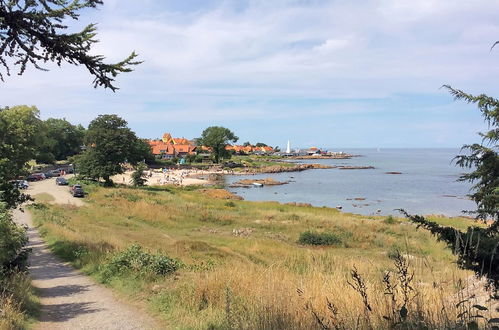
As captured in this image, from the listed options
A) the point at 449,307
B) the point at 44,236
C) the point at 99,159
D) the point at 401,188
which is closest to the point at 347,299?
the point at 449,307

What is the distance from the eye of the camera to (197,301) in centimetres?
849

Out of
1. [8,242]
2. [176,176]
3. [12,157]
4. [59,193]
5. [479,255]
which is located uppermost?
[12,157]

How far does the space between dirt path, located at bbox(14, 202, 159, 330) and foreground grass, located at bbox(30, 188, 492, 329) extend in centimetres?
44

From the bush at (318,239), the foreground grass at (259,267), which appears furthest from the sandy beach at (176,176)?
the bush at (318,239)

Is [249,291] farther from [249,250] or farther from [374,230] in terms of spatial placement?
[374,230]

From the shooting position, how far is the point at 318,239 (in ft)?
94.0

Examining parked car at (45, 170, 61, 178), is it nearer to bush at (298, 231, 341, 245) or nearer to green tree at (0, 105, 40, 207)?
green tree at (0, 105, 40, 207)

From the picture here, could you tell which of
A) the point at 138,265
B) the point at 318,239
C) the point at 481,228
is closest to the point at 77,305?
the point at 138,265

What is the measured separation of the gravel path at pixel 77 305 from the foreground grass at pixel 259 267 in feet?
1.46

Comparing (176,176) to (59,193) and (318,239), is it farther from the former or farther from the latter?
(318,239)

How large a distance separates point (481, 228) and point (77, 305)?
9313 millimetres

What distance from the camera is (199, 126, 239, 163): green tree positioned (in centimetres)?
15150

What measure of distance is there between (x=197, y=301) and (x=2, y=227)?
Result: 5.07m

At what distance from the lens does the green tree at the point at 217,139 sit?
497 ft
